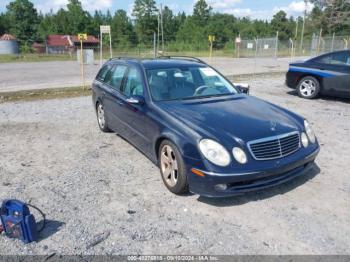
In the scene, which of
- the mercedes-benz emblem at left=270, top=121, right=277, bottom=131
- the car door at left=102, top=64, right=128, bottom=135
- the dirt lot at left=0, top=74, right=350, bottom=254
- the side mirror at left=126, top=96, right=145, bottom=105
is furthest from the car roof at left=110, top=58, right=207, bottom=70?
the mercedes-benz emblem at left=270, top=121, right=277, bottom=131

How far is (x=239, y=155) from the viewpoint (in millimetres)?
3322

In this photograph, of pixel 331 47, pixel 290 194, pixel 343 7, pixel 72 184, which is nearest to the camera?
pixel 290 194

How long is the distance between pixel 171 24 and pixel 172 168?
8508cm

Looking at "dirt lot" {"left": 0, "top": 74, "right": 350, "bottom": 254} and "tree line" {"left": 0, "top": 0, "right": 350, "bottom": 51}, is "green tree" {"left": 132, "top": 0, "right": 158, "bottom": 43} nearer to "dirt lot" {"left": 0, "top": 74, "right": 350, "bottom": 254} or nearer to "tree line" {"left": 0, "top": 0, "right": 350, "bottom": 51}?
"tree line" {"left": 0, "top": 0, "right": 350, "bottom": 51}

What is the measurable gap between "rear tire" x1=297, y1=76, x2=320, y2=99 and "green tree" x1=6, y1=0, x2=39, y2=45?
59.4 metres

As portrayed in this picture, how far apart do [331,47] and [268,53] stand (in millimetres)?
6058

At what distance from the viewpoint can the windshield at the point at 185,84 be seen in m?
4.51

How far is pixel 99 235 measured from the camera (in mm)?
3076

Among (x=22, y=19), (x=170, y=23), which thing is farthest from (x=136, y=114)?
(x=170, y=23)

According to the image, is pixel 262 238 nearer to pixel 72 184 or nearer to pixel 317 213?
pixel 317 213

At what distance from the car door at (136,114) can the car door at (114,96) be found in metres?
0.14

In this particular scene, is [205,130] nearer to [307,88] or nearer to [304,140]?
[304,140]

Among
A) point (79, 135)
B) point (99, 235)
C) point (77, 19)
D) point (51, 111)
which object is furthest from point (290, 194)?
point (77, 19)

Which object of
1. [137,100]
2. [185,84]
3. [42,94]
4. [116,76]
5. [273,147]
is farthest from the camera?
[42,94]
